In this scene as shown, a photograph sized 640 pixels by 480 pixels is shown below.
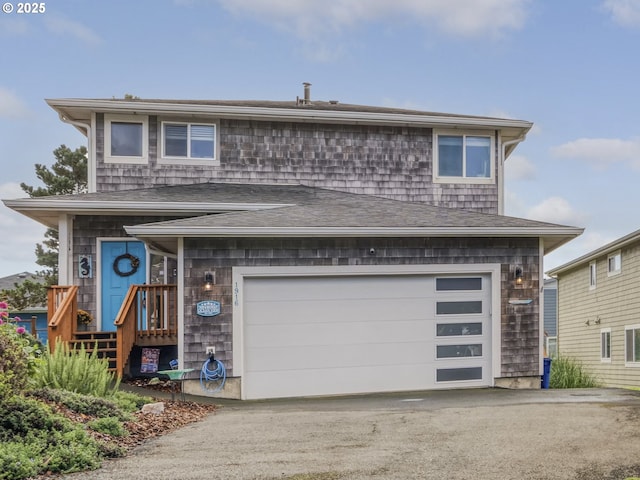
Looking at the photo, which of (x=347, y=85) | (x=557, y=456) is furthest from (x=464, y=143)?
(x=557, y=456)

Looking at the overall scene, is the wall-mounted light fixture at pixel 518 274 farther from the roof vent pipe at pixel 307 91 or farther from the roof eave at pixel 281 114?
the roof vent pipe at pixel 307 91

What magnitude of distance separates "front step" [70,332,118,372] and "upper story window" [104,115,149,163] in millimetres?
3803

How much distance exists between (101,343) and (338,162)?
6.44 meters

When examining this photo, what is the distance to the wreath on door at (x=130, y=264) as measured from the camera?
1230 centimetres

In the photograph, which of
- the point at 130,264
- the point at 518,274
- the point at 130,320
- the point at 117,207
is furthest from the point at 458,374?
the point at 117,207

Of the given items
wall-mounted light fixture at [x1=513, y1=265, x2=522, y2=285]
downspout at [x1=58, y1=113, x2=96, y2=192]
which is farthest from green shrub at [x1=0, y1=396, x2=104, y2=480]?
wall-mounted light fixture at [x1=513, y1=265, x2=522, y2=285]

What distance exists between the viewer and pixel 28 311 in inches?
927

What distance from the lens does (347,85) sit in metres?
20.3

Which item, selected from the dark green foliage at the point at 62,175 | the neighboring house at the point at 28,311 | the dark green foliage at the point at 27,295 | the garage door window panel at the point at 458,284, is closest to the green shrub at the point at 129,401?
the garage door window panel at the point at 458,284

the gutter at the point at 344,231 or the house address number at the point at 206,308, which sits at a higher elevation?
the gutter at the point at 344,231

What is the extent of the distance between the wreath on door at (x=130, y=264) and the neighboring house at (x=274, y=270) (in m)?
0.03

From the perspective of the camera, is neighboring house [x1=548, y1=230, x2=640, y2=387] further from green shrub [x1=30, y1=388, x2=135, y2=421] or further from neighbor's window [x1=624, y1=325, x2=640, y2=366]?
green shrub [x1=30, y1=388, x2=135, y2=421]

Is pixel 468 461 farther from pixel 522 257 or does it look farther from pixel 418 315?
pixel 522 257

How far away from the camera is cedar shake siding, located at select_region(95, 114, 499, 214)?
542 inches
